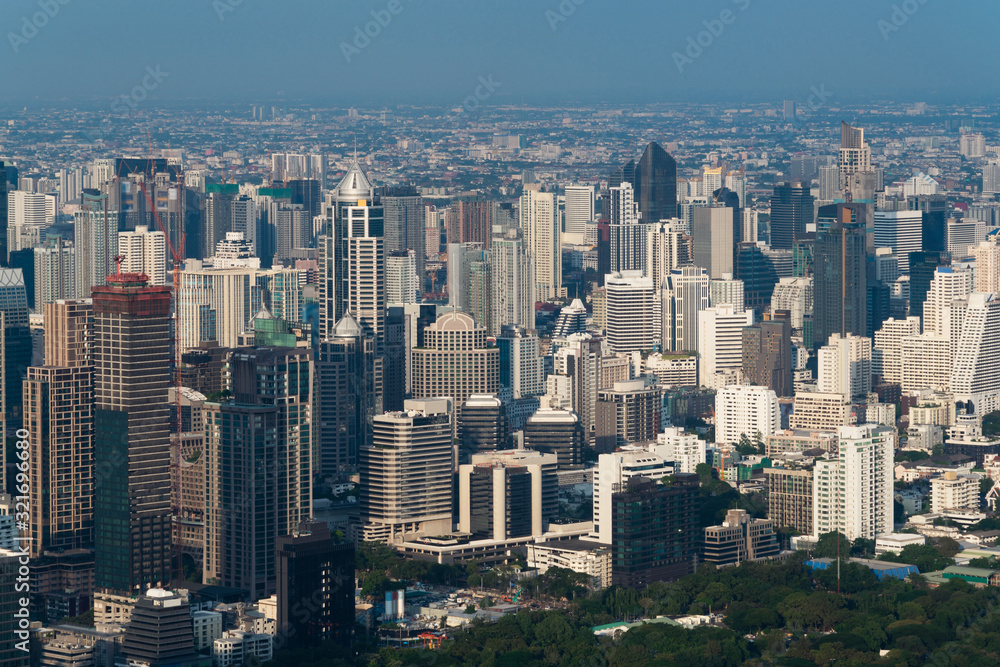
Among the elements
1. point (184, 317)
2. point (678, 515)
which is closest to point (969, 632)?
point (678, 515)

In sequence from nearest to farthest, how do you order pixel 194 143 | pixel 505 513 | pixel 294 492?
pixel 294 492 → pixel 505 513 → pixel 194 143

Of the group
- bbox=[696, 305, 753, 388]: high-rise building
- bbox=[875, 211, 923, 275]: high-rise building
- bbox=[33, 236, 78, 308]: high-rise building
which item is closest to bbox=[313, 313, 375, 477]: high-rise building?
bbox=[33, 236, 78, 308]: high-rise building

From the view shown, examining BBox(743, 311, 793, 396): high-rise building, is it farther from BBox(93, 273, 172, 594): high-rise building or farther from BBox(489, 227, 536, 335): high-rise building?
BBox(93, 273, 172, 594): high-rise building

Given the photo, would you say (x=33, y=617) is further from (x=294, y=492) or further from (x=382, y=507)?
(x=382, y=507)

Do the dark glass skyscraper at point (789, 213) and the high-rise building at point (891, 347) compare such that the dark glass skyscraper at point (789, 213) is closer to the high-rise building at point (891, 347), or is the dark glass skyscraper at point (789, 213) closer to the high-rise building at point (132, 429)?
the high-rise building at point (891, 347)

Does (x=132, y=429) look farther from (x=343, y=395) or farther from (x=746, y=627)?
(x=343, y=395)

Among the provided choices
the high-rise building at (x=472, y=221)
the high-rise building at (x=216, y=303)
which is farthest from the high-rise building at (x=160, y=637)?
the high-rise building at (x=472, y=221)
